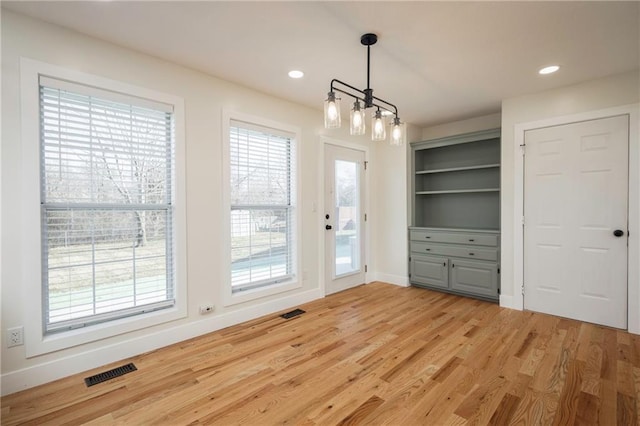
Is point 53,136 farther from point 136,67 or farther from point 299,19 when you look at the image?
point 299,19

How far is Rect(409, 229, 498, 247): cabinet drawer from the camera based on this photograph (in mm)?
3945

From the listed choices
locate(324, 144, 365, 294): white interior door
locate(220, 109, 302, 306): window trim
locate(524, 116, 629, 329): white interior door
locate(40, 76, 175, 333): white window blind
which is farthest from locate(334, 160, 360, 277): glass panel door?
locate(40, 76, 175, 333): white window blind

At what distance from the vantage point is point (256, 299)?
342 centimetres

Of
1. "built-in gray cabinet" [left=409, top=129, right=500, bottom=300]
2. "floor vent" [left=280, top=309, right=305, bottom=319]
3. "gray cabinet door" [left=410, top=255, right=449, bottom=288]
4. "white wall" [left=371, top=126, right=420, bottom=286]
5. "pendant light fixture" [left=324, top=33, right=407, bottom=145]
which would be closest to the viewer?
"pendant light fixture" [left=324, top=33, right=407, bottom=145]

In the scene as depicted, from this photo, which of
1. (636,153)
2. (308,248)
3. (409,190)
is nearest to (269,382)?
(308,248)

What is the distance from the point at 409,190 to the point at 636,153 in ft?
8.13

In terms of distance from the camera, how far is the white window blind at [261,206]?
328 centimetres

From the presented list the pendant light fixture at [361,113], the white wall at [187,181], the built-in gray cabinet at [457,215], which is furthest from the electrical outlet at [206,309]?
the built-in gray cabinet at [457,215]

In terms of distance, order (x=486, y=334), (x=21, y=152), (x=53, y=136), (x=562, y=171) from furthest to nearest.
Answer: (x=562, y=171), (x=486, y=334), (x=53, y=136), (x=21, y=152)

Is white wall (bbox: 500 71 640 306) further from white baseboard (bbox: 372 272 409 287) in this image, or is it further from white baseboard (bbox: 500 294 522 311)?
white baseboard (bbox: 372 272 409 287)

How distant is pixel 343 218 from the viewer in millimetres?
4488

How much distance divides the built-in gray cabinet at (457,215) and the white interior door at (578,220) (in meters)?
0.46

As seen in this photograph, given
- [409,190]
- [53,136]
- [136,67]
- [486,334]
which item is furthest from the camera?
[409,190]

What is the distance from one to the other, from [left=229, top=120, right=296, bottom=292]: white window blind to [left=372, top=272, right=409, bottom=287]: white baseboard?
72.0 inches
